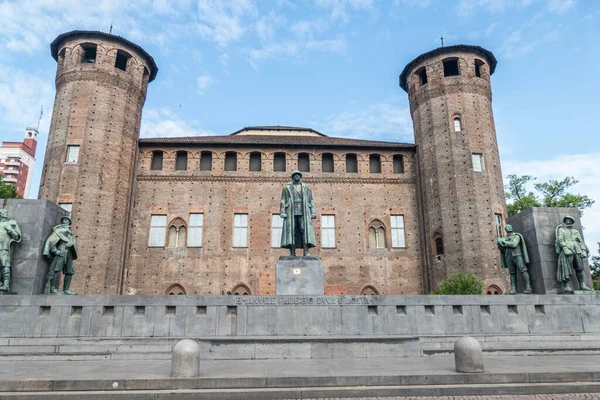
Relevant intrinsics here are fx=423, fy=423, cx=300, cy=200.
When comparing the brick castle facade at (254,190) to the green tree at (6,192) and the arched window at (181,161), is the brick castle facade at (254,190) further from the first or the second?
the green tree at (6,192)

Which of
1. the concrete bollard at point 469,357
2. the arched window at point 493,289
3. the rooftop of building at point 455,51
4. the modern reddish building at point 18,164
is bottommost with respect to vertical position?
the concrete bollard at point 469,357

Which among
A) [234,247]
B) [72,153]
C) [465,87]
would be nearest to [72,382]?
[234,247]

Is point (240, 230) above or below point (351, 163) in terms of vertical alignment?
below

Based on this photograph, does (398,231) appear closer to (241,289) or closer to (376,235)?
(376,235)

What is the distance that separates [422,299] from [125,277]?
2150 centimetres

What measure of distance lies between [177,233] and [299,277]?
1841 cm

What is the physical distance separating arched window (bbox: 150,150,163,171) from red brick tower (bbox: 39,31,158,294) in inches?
52.0

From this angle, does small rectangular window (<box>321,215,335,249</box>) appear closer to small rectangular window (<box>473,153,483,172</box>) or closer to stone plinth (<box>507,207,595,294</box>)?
small rectangular window (<box>473,153,483,172</box>)

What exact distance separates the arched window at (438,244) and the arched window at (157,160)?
19742mm

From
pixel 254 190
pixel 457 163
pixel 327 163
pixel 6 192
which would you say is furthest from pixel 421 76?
pixel 6 192

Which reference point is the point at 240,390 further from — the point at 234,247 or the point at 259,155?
the point at 259,155

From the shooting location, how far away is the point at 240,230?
28.9 meters

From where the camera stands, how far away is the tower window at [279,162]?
30.6 metres

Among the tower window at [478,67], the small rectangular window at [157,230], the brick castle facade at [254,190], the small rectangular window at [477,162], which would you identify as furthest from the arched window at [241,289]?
the tower window at [478,67]
